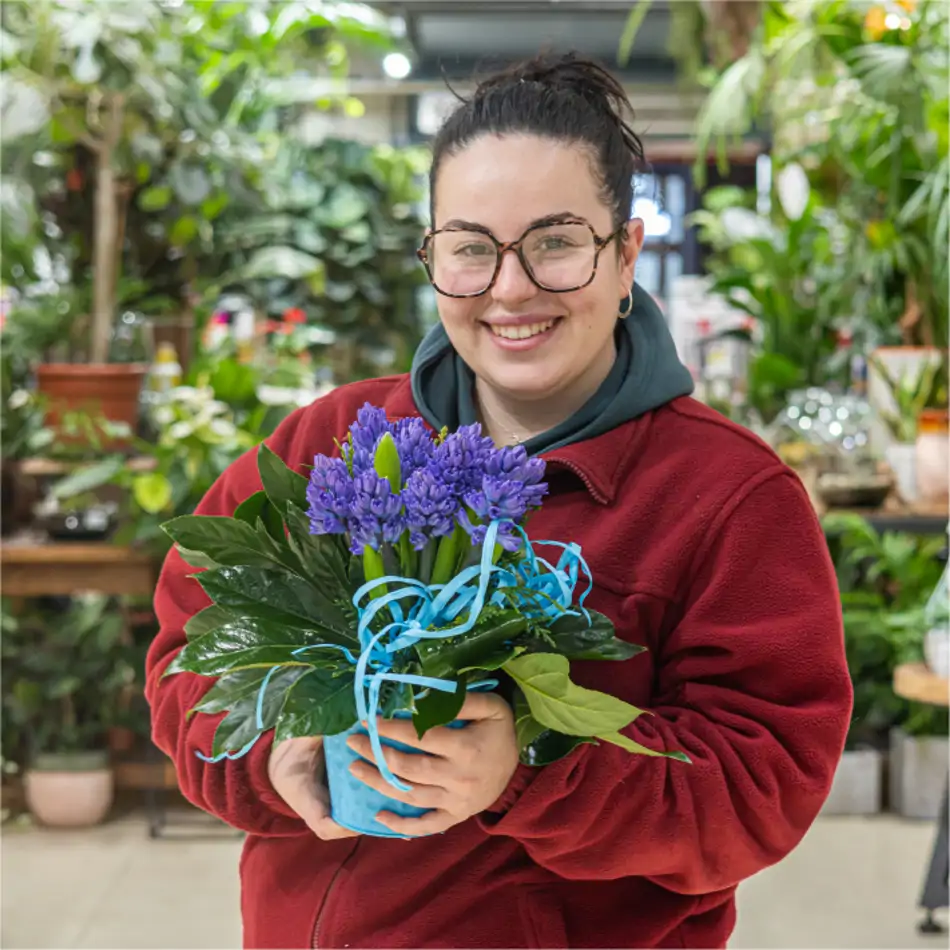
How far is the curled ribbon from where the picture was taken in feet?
3.02

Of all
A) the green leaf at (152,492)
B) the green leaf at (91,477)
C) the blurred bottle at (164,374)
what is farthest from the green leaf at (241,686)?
the blurred bottle at (164,374)

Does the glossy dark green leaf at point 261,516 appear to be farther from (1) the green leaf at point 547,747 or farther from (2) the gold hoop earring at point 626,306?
(2) the gold hoop earring at point 626,306

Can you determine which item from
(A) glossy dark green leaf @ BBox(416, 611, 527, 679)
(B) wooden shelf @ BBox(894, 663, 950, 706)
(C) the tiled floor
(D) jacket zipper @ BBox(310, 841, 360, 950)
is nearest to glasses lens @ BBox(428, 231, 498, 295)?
(A) glossy dark green leaf @ BBox(416, 611, 527, 679)

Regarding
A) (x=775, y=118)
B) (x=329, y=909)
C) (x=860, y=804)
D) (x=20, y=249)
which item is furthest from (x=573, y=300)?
(x=775, y=118)

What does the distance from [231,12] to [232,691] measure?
3692 millimetres

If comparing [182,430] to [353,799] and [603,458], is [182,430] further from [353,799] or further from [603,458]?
[353,799]

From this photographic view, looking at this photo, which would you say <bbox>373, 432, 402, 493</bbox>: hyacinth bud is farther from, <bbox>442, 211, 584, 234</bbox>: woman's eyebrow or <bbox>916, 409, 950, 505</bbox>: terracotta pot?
<bbox>916, 409, 950, 505</bbox>: terracotta pot

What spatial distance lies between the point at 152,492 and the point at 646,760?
2.81m

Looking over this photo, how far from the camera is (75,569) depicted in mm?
3916

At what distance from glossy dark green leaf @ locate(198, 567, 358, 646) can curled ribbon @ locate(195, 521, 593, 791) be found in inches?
0.7

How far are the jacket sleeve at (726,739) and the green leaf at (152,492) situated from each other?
270 cm

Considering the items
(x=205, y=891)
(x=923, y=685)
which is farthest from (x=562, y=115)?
(x=205, y=891)

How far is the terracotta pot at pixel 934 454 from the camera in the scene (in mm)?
3729

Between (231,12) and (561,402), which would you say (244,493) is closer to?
(561,402)
